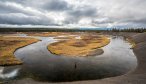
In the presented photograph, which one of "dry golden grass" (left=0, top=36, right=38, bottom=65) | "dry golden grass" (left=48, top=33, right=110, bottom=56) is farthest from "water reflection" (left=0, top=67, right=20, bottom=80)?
"dry golden grass" (left=48, top=33, right=110, bottom=56)

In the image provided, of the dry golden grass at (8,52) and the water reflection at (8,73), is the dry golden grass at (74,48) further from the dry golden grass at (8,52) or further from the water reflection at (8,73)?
the water reflection at (8,73)

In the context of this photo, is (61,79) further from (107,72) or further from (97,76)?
(107,72)

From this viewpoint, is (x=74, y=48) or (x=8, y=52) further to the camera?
(x=74, y=48)

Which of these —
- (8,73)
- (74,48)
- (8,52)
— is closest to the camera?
(8,73)

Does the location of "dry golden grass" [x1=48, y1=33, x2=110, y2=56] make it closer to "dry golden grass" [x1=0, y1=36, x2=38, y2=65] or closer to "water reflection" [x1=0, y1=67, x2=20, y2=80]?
"dry golden grass" [x1=0, y1=36, x2=38, y2=65]

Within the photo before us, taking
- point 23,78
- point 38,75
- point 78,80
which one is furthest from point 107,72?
point 23,78

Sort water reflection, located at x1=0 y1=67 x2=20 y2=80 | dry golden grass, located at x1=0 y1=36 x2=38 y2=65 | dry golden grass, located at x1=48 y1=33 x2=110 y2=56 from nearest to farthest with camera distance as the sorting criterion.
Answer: water reflection, located at x1=0 y1=67 x2=20 y2=80 → dry golden grass, located at x1=0 y1=36 x2=38 y2=65 → dry golden grass, located at x1=48 y1=33 x2=110 y2=56

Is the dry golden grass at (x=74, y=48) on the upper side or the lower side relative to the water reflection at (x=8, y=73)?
upper

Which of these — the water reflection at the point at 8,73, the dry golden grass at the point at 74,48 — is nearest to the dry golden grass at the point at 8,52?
the water reflection at the point at 8,73

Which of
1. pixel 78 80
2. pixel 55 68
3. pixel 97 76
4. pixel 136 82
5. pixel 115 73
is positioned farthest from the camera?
pixel 55 68

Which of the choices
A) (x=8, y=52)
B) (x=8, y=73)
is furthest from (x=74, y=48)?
(x=8, y=73)

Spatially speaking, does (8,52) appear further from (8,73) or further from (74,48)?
(74,48)
